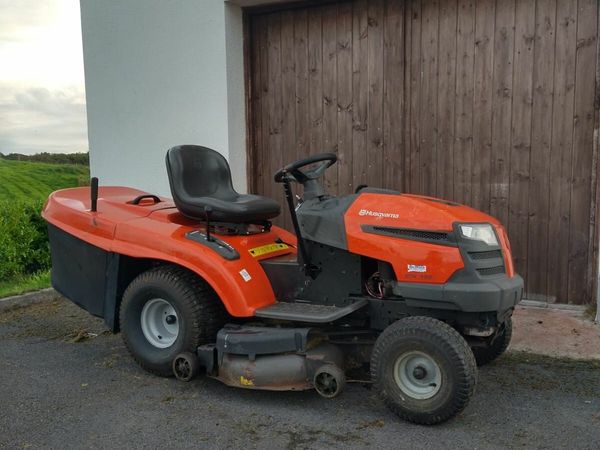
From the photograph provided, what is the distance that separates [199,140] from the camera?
22.3 feet

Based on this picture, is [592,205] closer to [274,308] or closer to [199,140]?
[274,308]

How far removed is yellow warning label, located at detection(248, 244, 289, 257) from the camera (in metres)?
4.06

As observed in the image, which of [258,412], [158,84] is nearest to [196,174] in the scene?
[258,412]

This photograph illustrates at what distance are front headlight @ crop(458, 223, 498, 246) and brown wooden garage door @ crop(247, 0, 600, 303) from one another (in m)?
2.37

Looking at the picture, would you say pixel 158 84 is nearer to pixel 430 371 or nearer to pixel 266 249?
pixel 266 249

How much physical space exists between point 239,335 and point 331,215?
36.5 inches

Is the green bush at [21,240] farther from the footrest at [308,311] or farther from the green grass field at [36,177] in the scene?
the green grass field at [36,177]

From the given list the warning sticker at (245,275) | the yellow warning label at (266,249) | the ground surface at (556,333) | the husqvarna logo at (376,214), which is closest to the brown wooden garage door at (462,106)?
the ground surface at (556,333)

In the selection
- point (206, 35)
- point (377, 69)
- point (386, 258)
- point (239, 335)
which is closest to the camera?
point (386, 258)

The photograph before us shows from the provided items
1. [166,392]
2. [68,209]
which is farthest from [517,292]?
[68,209]

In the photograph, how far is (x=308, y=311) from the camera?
143 inches

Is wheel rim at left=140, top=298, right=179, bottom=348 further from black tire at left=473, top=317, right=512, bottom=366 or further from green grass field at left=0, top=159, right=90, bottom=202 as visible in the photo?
green grass field at left=0, top=159, right=90, bottom=202

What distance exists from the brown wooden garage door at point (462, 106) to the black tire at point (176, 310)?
281cm

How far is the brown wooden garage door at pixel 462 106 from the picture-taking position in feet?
17.7
